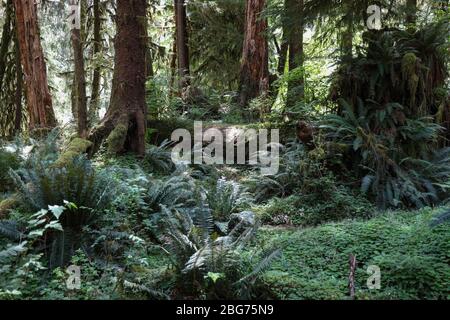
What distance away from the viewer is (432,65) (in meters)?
8.93

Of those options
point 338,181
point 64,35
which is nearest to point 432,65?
point 338,181

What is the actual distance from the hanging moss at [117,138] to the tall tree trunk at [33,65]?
3215mm

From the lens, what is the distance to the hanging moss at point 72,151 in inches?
248

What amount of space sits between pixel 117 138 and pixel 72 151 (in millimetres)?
1331

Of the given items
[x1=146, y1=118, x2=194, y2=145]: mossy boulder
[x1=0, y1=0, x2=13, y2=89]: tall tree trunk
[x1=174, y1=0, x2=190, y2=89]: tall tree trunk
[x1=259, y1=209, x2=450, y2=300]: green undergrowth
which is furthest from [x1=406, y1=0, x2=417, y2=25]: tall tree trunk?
[x1=0, y1=0, x2=13, y2=89]: tall tree trunk

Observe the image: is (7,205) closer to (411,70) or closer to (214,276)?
(214,276)

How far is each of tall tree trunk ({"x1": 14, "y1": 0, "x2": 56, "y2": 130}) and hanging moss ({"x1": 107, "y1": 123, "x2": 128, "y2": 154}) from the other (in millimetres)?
3215

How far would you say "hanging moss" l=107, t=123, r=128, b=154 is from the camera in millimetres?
8156

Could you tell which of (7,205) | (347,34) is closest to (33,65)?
(7,205)

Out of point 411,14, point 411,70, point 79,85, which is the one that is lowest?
point 79,85

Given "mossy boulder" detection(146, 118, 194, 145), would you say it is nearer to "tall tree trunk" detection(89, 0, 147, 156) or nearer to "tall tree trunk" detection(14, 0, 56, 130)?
"tall tree trunk" detection(89, 0, 147, 156)

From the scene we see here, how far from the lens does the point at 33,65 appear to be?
35.0 feet

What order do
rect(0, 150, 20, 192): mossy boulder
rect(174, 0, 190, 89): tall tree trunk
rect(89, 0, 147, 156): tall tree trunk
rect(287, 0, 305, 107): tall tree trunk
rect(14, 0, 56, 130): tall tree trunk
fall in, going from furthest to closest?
rect(174, 0, 190, 89): tall tree trunk → rect(14, 0, 56, 130): tall tree trunk → rect(287, 0, 305, 107): tall tree trunk → rect(89, 0, 147, 156): tall tree trunk → rect(0, 150, 20, 192): mossy boulder

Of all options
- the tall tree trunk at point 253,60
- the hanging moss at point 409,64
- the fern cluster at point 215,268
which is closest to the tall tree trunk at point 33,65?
the tall tree trunk at point 253,60
